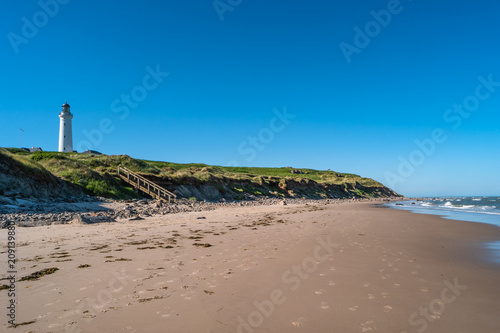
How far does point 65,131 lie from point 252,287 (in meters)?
60.3

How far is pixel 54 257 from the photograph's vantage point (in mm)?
5625

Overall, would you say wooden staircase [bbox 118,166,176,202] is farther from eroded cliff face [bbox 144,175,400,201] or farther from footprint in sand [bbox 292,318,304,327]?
footprint in sand [bbox 292,318,304,327]

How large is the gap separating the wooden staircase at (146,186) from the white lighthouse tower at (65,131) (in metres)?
33.7

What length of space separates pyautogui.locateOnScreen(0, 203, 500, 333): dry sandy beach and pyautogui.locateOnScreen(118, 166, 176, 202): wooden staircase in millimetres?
16628

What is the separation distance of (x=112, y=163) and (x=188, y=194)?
10014 millimetres

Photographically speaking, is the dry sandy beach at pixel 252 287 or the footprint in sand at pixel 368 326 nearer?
the footprint in sand at pixel 368 326

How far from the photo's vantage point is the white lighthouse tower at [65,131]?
51.1 metres

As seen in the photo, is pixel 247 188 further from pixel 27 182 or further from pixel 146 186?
pixel 27 182

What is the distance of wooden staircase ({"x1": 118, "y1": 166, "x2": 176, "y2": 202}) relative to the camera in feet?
78.6

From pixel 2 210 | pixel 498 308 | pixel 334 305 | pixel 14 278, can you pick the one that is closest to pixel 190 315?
pixel 334 305

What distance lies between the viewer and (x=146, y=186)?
25.6 m

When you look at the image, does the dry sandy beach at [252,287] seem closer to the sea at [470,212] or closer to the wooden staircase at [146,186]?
the sea at [470,212]

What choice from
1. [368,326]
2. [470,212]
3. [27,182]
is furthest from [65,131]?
[470,212]

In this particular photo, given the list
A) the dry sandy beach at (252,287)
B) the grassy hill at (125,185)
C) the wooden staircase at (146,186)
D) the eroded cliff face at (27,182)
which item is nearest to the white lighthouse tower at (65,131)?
the grassy hill at (125,185)
